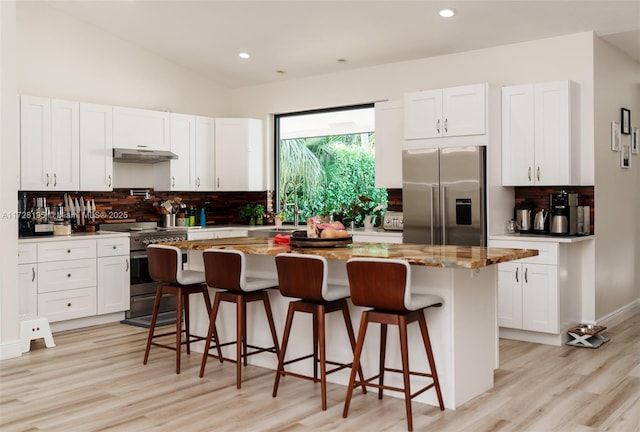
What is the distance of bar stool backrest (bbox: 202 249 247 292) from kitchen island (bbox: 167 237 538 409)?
0.44 feet

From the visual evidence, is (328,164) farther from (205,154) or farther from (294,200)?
(205,154)

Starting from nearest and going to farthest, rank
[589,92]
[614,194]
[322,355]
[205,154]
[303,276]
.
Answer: [322,355] < [303,276] < [589,92] < [614,194] < [205,154]

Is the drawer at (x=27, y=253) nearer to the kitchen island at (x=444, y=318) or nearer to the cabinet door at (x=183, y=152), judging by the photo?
the cabinet door at (x=183, y=152)

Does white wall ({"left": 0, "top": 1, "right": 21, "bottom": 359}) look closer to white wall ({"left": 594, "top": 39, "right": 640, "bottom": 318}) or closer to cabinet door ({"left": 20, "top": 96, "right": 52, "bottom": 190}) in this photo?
cabinet door ({"left": 20, "top": 96, "right": 52, "bottom": 190})

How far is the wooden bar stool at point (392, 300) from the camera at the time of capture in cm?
351

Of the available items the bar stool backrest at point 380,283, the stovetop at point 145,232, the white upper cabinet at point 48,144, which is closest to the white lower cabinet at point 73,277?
the stovetop at point 145,232

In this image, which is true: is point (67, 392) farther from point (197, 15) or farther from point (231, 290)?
point (197, 15)

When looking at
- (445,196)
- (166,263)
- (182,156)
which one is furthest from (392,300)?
(182,156)

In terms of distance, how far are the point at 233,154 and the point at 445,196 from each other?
10.3 feet

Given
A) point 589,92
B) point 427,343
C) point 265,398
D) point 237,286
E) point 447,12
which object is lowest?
point 265,398

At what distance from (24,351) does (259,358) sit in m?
2.09

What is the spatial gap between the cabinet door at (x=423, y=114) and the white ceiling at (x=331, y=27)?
0.58 metres

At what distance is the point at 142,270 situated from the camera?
6859 mm

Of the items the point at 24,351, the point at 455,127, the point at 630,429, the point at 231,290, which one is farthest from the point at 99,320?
the point at 630,429
